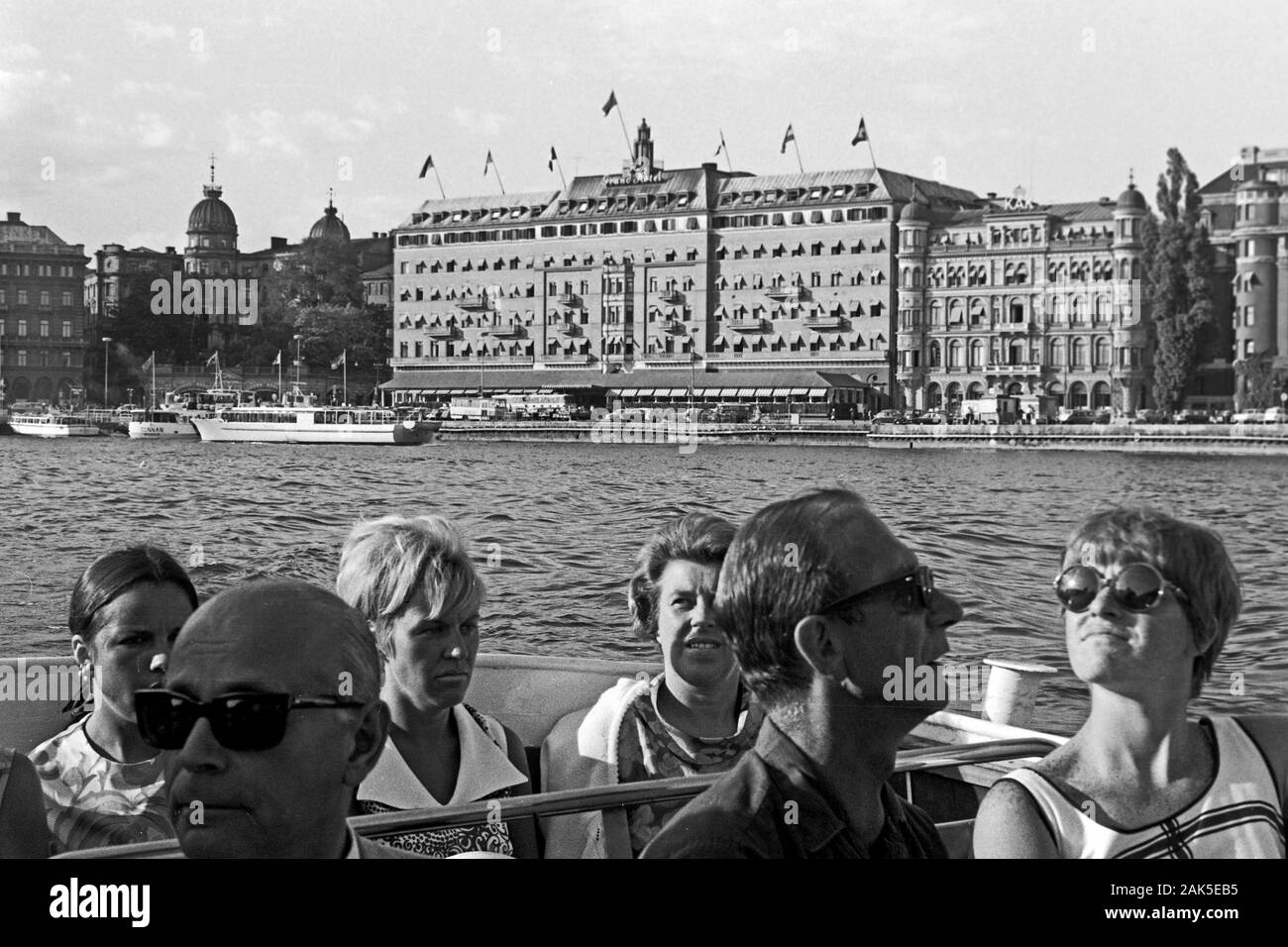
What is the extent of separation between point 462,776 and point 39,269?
12.0 ft

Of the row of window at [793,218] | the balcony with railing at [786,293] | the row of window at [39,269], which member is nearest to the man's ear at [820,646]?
the row of window at [39,269]

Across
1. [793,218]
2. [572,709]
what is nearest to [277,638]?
[572,709]

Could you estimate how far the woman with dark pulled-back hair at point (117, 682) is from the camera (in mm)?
1467

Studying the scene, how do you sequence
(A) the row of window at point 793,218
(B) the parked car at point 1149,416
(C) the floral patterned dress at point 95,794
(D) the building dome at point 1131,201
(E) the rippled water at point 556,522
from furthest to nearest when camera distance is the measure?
(A) the row of window at point 793,218 < (D) the building dome at point 1131,201 < (B) the parked car at point 1149,416 < (E) the rippled water at point 556,522 < (C) the floral patterned dress at point 95,794

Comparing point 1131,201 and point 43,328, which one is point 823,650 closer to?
point 43,328

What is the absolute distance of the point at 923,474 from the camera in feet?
59.1

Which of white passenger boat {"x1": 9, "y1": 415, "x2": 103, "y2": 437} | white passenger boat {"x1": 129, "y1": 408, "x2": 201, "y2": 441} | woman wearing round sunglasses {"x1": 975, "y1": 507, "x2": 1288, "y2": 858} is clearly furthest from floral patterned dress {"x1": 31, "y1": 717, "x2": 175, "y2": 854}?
white passenger boat {"x1": 129, "y1": 408, "x2": 201, "y2": 441}

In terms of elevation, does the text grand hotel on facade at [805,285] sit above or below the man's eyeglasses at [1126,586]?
above

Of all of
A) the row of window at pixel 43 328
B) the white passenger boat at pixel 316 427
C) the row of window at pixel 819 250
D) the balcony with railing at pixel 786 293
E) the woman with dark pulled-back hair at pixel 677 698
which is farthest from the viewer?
the row of window at pixel 819 250

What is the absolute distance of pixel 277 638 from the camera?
88 centimetres

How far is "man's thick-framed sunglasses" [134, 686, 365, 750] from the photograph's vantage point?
0.87 metres

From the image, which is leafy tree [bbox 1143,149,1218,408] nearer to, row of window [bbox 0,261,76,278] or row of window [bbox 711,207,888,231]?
row of window [bbox 711,207,888,231]

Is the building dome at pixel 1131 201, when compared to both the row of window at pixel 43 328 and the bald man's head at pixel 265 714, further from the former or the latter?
the bald man's head at pixel 265 714

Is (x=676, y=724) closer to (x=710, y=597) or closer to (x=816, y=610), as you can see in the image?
(x=710, y=597)
